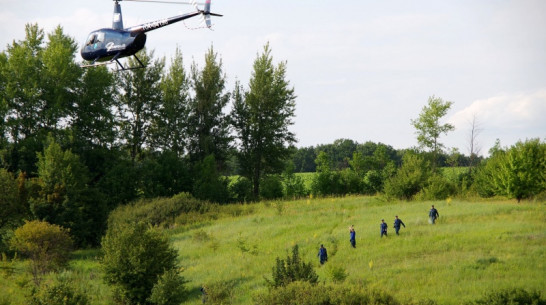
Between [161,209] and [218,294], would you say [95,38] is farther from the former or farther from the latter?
[161,209]

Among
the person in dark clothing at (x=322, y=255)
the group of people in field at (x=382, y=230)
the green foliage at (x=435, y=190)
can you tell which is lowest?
the person in dark clothing at (x=322, y=255)

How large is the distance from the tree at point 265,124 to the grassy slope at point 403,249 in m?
19.1

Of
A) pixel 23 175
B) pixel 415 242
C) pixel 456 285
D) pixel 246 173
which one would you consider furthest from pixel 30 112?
pixel 456 285

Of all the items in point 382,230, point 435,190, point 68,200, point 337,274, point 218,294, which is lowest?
point 218,294

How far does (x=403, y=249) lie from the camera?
2866 centimetres

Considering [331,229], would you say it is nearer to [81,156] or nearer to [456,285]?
[456,285]

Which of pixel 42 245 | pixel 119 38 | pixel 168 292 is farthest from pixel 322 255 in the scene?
pixel 42 245

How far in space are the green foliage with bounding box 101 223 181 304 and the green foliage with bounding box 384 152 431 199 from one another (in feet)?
86.7

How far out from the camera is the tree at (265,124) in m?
62.3

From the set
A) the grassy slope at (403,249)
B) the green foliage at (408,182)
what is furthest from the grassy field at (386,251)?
the green foliage at (408,182)

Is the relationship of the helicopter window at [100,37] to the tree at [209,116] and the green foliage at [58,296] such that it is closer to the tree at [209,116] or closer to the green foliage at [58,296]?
the green foliage at [58,296]

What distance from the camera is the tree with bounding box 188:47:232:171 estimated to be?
62.0 m

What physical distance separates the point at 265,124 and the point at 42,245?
31.1 m

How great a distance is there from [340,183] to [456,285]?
44.4 meters
